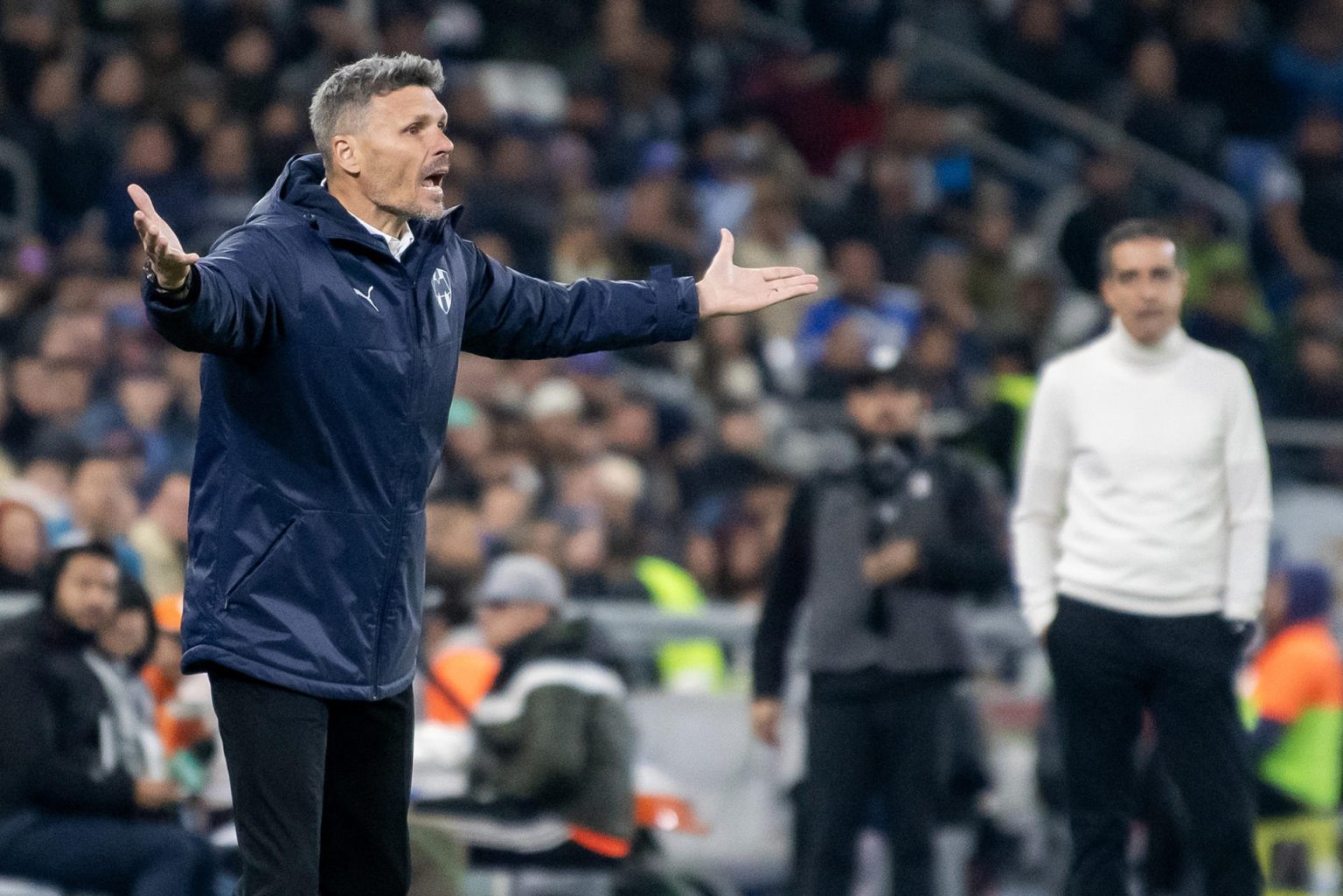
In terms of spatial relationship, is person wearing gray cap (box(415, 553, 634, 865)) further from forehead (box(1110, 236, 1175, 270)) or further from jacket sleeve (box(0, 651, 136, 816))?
forehead (box(1110, 236, 1175, 270))

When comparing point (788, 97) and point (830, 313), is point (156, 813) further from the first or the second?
point (788, 97)

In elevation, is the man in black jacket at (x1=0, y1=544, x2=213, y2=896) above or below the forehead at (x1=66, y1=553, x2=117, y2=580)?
below

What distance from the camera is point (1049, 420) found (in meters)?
6.77

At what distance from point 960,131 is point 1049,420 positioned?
928 cm

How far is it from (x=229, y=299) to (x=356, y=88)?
2.19ft

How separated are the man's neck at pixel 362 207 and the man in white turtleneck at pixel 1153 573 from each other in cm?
265

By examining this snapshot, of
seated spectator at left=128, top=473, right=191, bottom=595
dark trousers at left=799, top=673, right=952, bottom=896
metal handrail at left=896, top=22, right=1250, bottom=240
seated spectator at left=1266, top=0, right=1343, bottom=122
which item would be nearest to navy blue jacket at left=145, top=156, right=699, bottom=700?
dark trousers at left=799, top=673, right=952, bottom=896

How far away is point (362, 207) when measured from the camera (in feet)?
15.6

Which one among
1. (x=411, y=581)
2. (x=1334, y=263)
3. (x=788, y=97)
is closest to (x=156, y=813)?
(x=411, y=581)

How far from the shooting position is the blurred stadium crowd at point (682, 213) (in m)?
10.7

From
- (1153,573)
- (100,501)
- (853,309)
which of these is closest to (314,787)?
(1153,573)

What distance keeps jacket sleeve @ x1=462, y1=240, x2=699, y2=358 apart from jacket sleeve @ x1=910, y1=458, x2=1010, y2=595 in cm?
269

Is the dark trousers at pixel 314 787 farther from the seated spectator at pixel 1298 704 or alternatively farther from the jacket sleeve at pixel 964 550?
the seated spectator at pixel 1298 704

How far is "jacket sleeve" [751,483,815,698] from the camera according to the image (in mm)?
7918
